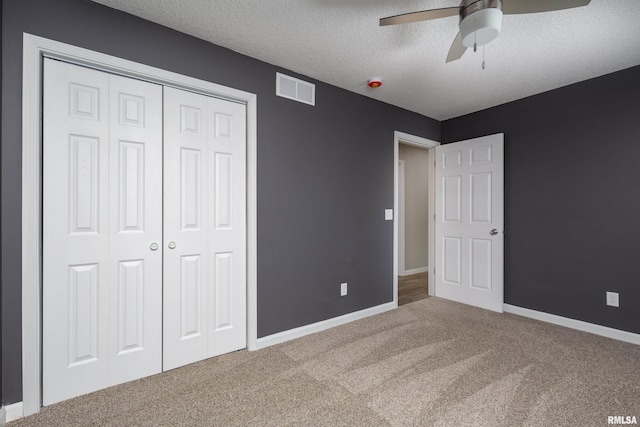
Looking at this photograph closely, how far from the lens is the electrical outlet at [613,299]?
2717 mm

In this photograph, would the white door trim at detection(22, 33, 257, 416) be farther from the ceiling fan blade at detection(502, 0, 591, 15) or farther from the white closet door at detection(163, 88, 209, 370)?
the ceiling fan blade at detection(502, 0, 591, 15)

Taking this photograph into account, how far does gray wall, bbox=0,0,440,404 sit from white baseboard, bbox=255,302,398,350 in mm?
56

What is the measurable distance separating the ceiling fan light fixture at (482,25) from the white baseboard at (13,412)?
320 cm

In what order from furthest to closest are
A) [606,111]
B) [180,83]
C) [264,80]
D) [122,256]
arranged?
[606,111] < [264,80] < [180,83] < [122,256]

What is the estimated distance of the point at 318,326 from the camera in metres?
2.88

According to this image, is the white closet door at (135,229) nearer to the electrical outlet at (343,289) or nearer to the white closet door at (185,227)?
the white closet door at (185,227)

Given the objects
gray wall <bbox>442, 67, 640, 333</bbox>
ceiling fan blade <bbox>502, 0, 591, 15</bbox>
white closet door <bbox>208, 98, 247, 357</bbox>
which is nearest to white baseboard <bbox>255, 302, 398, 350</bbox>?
white closet door <bbox>208, 98, 247, 357</bbox>

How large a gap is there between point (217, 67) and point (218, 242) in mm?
1379

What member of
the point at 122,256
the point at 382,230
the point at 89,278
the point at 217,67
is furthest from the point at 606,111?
the point at 89,278

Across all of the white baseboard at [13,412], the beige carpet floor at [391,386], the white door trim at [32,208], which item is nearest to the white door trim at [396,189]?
the beige carpet floor at [391,386]

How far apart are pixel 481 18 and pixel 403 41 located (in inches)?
30.9

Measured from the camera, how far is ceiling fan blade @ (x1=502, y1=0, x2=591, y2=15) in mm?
1476

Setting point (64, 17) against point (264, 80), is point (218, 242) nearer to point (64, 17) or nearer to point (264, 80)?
point (264, 80)

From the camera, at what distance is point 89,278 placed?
6.13ft
